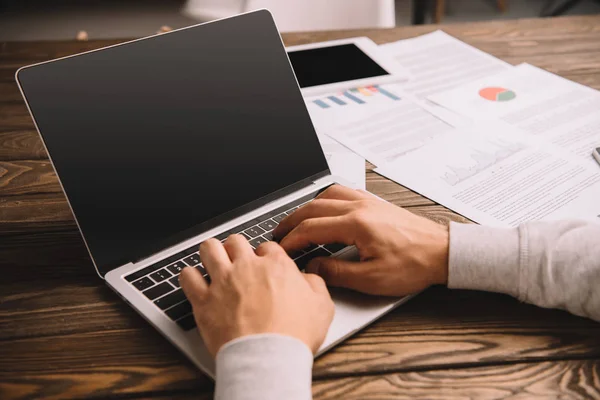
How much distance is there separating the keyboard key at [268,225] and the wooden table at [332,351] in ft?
0.60

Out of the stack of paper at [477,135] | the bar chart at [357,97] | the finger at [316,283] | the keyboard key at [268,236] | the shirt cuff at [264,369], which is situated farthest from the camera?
the bar chart at [357,97]

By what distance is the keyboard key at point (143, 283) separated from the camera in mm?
618

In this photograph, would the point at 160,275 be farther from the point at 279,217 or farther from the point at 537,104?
the point at 537,104

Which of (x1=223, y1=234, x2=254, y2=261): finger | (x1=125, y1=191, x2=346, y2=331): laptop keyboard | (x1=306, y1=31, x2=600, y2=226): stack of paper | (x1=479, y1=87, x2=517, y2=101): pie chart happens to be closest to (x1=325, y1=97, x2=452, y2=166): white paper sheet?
(x1=306, y1=31, x2=600, y2=226): stack of paper

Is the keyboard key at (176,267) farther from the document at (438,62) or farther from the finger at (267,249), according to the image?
the document at (438,62)

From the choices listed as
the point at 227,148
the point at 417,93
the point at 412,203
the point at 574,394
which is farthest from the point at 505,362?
the point at 417,93

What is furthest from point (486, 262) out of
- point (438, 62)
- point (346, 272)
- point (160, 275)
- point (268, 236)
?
point (438, 62)

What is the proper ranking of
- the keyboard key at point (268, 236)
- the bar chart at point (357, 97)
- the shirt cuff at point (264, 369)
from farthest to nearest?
the bar chart at point (357, 97) < the keyboard key at point (268, 236) < the shirt cuff at point (264, 369)

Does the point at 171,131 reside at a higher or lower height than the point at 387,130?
higher

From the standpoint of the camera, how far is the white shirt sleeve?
0.59 metres

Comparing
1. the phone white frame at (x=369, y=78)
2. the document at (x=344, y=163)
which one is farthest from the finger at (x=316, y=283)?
the phone white frame at (x=369, y=78)

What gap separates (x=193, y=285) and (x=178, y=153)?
7.8 inches

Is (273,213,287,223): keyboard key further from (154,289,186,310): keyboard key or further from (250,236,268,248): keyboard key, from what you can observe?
(154,289,186,310): keyboard key

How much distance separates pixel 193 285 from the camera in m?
0.58
